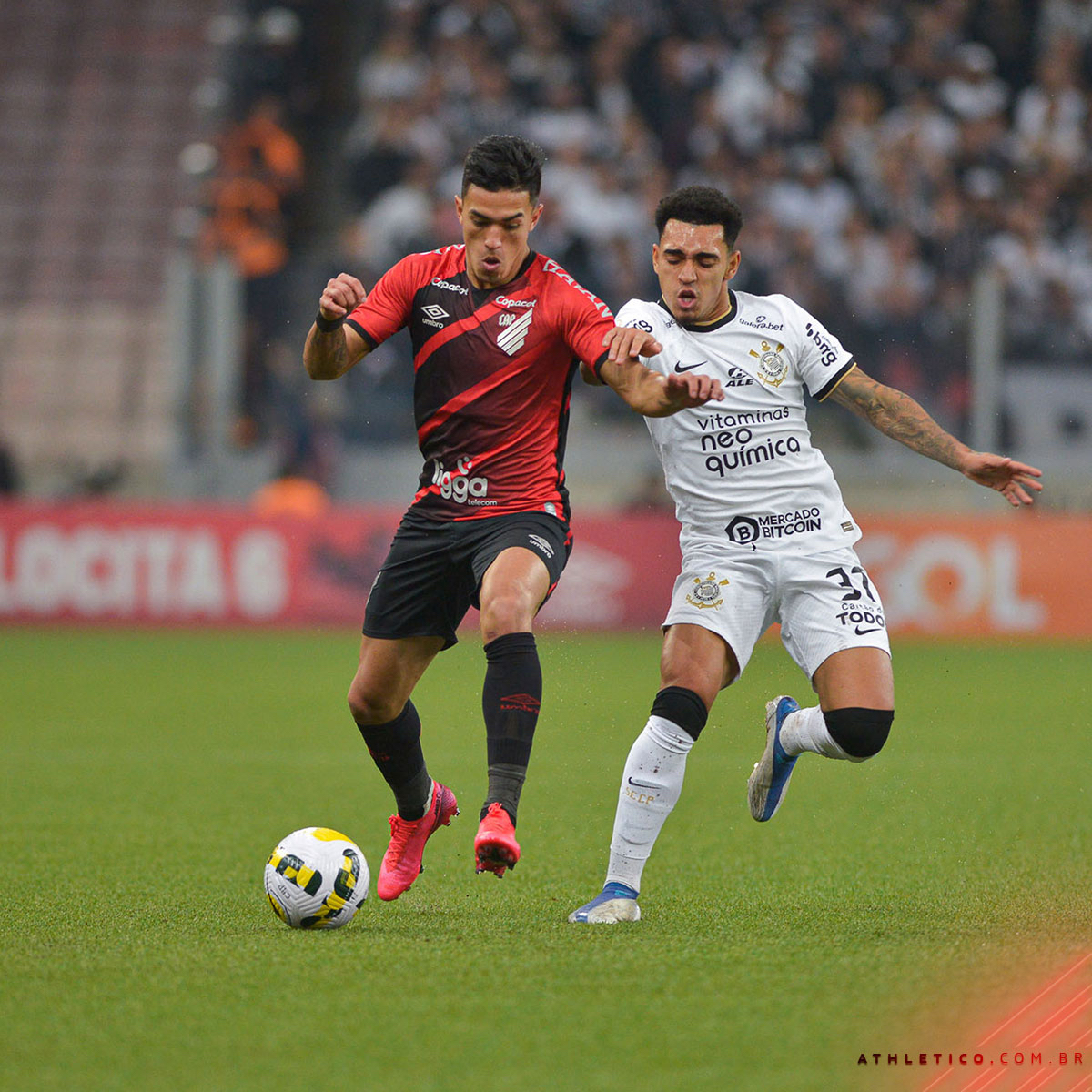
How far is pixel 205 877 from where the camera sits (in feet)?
18.3

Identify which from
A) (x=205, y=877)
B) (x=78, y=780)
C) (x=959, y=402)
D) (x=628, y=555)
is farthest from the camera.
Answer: (x=628, y=555)

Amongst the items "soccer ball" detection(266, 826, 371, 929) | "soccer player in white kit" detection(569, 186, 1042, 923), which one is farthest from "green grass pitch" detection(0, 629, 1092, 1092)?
"soccer player in white kit" detection(569, 186, 1042, 923)

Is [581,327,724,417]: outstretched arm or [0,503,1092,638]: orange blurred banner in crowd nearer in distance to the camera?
[581,327,724,417]: outstretched arm

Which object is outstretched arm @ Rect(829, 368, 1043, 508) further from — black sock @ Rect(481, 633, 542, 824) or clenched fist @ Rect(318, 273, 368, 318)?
clenched fist @ Rect(318, 273, 368, 318)

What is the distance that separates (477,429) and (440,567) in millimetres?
440

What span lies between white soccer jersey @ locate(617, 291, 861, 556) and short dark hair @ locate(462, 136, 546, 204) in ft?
1.83

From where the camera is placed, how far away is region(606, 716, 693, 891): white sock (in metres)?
5.02

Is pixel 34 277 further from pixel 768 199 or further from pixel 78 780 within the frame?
pixel 78 780

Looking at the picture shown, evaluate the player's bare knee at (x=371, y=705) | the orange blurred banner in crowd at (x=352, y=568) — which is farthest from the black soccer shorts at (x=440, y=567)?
the orange blurred banner in crowd at (x=352, y=568)

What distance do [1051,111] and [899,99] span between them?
1533 mm

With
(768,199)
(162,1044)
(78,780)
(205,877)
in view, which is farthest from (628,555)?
(162,1044)

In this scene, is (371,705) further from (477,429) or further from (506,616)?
(477,429)

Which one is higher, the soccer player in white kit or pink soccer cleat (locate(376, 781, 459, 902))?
the soccer player in white kit

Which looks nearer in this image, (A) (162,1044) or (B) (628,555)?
(A) (162,1044)
